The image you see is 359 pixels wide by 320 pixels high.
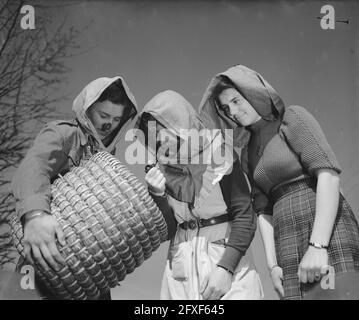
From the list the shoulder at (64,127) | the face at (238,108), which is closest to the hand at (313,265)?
the face at (238,108)

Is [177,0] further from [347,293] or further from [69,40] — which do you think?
[347,293]

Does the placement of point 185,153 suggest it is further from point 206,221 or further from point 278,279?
point 278,279

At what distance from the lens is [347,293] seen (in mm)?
1649

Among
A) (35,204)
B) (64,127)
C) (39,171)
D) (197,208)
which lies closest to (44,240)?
(35,204)

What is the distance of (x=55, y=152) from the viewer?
1.71 meters

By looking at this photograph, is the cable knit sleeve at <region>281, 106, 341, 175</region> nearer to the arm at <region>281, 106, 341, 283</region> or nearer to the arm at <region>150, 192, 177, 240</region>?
the arm at <region>281, 106, 341, 283</region>

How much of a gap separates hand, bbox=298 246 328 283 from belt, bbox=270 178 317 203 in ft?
0.58

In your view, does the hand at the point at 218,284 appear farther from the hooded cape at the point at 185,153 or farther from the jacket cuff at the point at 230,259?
the hooded cape at the point at 185,153

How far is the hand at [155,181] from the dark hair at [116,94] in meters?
0.26

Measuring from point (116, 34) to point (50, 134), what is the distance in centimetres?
48

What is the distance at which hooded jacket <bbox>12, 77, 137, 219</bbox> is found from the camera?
5.41 ft

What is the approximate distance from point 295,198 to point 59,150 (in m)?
0.73

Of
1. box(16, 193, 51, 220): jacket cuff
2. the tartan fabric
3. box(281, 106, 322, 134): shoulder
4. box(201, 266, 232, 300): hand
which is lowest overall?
box(201, 266, 232, 300): hand

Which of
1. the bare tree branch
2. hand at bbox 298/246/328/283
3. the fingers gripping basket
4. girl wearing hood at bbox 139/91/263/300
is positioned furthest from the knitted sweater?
the bare tree branch
